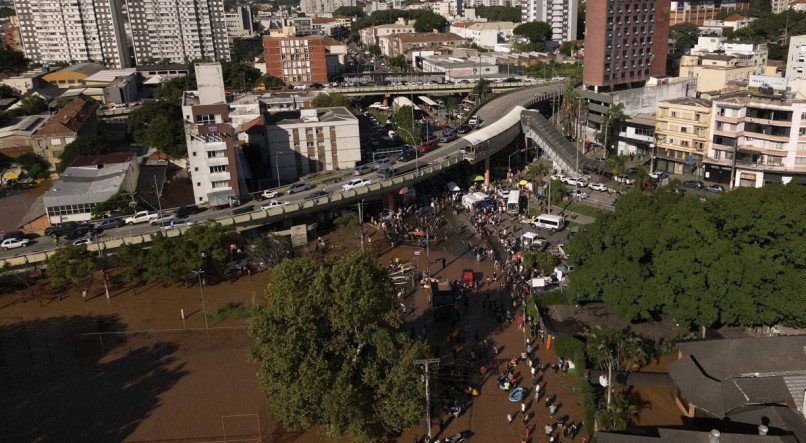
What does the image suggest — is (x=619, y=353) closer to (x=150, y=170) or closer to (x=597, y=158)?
(x=597, y=158)

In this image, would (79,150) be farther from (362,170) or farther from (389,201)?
(389,201)

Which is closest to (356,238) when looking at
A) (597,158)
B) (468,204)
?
(468,204)

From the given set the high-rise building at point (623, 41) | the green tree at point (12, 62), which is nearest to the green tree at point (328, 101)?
the high-rise building at point (623, 41)

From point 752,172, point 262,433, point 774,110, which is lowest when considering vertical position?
point 262,433

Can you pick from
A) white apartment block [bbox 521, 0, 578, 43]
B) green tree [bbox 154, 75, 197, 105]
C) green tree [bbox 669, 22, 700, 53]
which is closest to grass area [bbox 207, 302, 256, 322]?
green tree [bbox 154, 75, 197, 105]

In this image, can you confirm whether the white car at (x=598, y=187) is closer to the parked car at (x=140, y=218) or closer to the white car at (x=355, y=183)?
the white car at (x=355, y=183)

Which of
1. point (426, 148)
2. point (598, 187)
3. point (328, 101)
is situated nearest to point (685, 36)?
point (328, 101)
